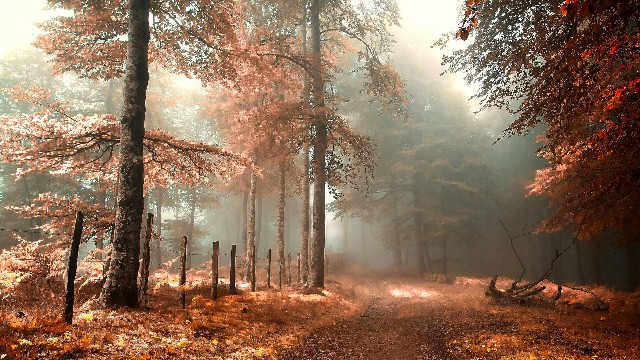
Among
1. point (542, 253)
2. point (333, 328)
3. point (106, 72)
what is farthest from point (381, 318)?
point (542, 253)

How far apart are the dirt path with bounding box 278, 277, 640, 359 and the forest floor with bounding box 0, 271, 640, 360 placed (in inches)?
0.8

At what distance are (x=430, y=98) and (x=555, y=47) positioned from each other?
76.0ft

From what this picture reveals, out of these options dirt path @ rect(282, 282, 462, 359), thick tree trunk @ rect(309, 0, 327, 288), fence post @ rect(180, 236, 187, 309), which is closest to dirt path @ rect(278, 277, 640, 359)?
dirt path @ rect(282, 282, 462, 359)

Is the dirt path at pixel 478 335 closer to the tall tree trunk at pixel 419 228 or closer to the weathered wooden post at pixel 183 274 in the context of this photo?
the weathered wooden post at pixel 183 274

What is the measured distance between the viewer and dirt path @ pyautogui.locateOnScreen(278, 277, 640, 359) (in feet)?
20.0

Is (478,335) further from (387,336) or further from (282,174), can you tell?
(282,174)

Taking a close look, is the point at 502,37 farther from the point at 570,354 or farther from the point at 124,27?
the point at 124,27

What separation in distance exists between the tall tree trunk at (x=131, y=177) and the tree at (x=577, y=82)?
754 centimetres

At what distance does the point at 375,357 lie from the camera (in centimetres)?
654

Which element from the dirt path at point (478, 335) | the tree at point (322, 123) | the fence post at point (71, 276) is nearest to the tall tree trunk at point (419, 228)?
the tree at point (322, 123)

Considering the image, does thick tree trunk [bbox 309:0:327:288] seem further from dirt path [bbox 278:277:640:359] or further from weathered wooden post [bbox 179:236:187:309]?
weathered wooden post [bbox 179:236:187:309]

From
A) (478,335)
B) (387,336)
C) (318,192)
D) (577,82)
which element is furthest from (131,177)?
(577,82)

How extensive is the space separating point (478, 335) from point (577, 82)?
5942 mm

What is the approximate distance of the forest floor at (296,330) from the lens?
4.75 metres
